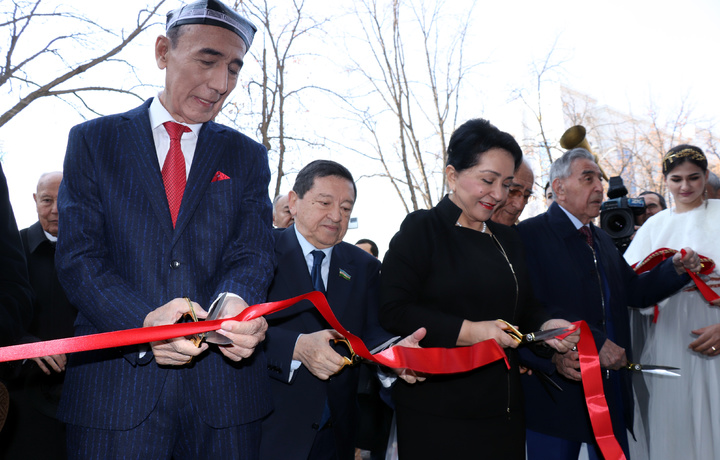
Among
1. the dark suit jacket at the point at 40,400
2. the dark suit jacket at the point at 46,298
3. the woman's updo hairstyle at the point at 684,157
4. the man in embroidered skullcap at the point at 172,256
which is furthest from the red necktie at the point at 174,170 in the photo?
the woman's updo hairstyle at the point at 684,157

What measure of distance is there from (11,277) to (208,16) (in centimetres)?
106

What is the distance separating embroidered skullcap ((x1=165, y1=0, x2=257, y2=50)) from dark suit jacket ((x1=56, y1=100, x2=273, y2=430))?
350mm

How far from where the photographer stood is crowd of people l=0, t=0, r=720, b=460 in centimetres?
156

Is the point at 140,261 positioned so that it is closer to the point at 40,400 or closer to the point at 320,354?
the point at 320,354

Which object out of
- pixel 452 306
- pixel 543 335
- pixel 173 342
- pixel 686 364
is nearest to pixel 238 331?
pixel 173 342

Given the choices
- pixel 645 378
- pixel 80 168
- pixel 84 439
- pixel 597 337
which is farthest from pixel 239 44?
pixel 645 378

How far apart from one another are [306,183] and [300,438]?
4.27ft

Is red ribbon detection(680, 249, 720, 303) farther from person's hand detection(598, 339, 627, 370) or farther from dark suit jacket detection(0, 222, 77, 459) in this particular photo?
dark suit jacket detection(0, 222, 77, 459)

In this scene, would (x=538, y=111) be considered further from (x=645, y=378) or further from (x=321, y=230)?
(x=321, y=230)

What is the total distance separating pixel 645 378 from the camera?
377 cm

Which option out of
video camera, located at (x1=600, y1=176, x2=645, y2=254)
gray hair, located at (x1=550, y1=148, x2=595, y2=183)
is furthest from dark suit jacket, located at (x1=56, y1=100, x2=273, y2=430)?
video camera, located at (x1=600, y1=176, x2=645, y2=254)

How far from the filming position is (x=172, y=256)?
161 centimetres

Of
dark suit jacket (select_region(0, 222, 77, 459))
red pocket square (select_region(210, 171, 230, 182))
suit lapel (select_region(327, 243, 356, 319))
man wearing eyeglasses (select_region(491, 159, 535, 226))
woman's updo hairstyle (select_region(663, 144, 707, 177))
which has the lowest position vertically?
dark suit jacket (select_region(0, 222, 77, 459))

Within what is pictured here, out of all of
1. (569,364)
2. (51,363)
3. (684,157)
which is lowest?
(51,363)
